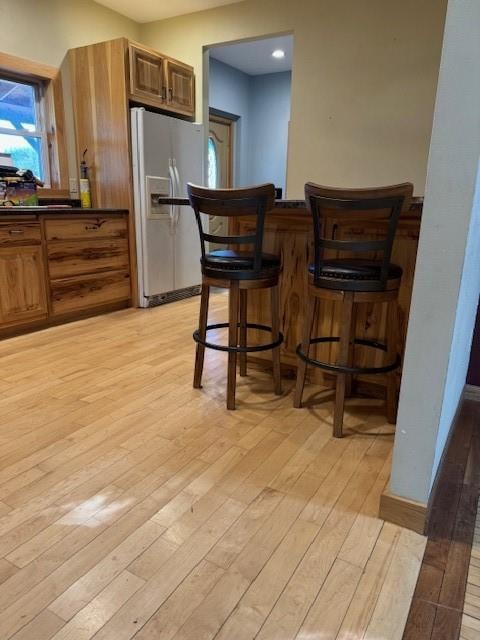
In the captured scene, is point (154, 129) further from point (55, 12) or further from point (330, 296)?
point (330, 296)

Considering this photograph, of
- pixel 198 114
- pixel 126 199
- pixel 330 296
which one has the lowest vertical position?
pixel 330 296

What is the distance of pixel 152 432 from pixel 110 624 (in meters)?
0.86

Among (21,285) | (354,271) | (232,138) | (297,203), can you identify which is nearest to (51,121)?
(21,285)

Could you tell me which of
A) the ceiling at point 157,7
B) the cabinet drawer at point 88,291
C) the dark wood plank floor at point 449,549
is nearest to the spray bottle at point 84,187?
the cabinet drawer at point 88,291

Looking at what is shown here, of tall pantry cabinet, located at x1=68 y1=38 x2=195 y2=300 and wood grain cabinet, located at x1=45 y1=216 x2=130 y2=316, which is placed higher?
tall pantry cabinet, located at x1=68 y1=38 x2=195 y2=300

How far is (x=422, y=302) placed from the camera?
117 cm

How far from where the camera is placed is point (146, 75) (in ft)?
12.0

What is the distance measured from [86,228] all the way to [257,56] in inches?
140

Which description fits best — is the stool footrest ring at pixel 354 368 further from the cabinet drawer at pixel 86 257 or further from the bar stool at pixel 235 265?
the cabinet drawer at pixel 86 257

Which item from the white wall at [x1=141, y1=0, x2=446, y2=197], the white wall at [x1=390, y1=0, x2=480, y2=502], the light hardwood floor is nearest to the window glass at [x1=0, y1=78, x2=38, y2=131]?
the white wall at [x1=141, y1=0, x2=446, y2=197]

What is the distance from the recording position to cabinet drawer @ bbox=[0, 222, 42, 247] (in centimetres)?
285

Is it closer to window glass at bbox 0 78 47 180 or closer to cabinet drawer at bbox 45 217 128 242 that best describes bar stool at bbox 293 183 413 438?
cabinet drawer at bbox 45 217 128 242

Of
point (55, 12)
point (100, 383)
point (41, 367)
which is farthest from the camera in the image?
point (55, 12)

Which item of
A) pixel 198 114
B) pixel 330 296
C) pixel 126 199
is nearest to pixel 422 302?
pixel 330 296
